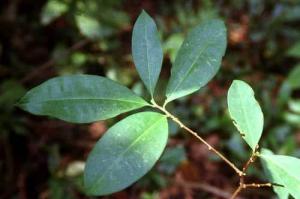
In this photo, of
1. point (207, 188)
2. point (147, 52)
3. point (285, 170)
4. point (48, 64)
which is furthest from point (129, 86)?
point (285, 170)

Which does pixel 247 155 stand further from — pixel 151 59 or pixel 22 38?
pixel 151 59

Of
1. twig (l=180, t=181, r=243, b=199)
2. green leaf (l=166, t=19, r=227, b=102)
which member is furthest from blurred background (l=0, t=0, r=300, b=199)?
green leaf (l=166, t=19, r=227, b=102)

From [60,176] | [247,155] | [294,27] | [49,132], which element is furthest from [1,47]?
[294,27]

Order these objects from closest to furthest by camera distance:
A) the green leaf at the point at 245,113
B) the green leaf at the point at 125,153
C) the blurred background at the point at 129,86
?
the green leaf at the point at 125,153 < the green leaf at the point at 245,113 < the blurred background at the point at 129,86

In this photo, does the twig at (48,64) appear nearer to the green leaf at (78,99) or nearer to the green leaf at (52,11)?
the green leaf at (52,11)

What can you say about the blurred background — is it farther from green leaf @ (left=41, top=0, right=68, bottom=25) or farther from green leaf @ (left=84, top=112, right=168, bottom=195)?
green leaf @ (left=84, top=112, right=168, bottom=195)

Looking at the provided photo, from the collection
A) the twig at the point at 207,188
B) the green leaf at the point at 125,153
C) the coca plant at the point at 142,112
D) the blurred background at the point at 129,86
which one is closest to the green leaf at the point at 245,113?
the coca plant at the point at 142,112
